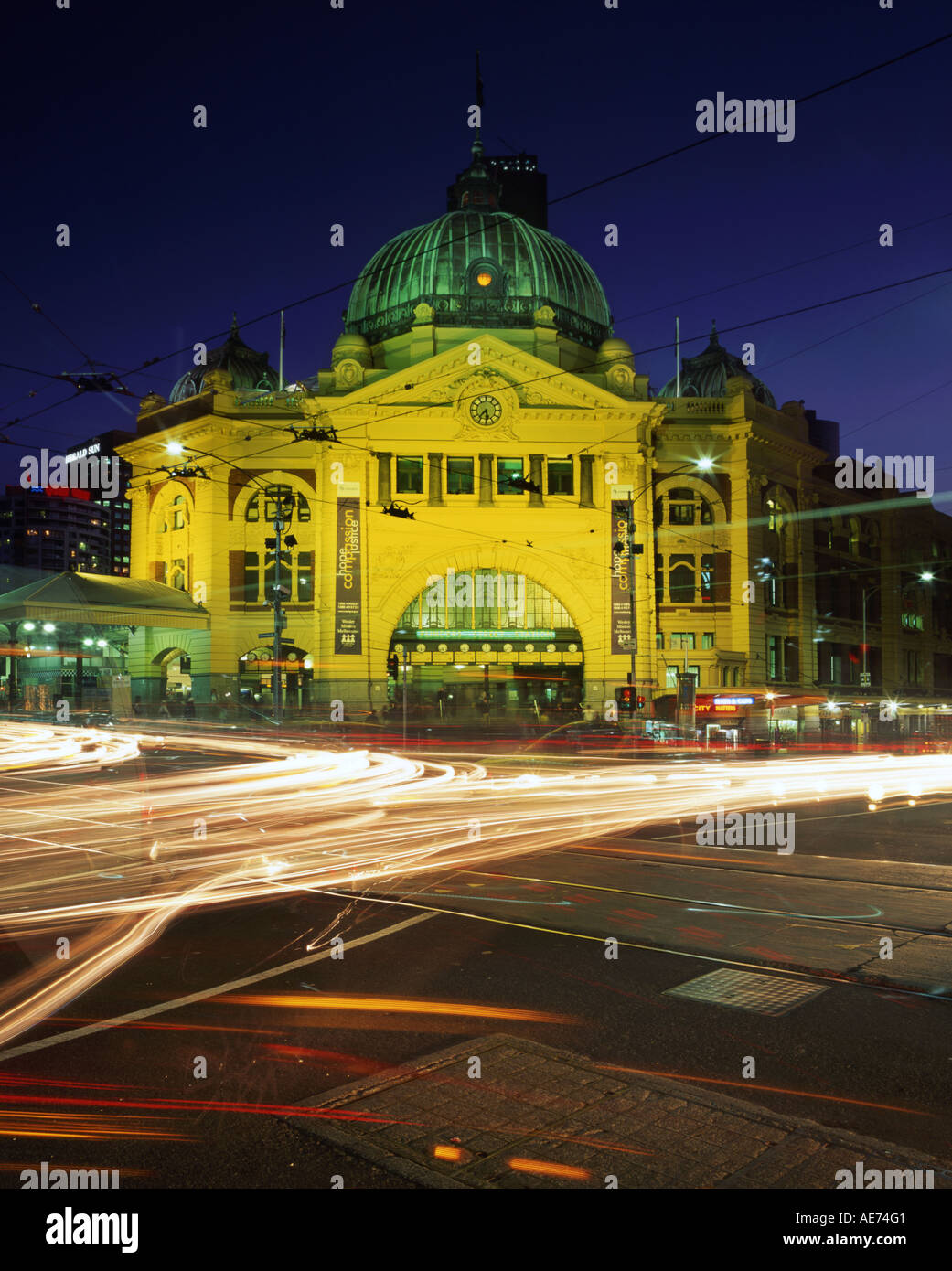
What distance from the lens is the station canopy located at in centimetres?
4910

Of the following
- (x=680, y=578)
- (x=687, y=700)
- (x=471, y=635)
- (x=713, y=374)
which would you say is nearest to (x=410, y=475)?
(x=471, y=635)

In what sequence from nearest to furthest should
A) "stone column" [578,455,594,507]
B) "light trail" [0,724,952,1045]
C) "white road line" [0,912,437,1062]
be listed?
"white road line" [0,912,437,1062]
"light trail" [0,724,952,1045]
"stone column" [578,455,594,507]

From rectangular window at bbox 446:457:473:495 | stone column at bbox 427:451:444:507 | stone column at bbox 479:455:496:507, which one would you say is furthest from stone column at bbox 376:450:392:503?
stone column at bbox 479:455:496:507

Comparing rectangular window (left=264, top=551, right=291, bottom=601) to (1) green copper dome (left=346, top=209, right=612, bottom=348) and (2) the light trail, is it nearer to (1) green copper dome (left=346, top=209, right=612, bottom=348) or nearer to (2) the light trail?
(1) green copper dome (left=346, top=209, right=612, bottom=348)

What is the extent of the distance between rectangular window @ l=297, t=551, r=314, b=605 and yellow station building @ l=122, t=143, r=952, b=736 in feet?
0.38

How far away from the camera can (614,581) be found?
5459 centimetres

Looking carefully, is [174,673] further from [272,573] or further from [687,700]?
[687,700]

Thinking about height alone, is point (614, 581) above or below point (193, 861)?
above

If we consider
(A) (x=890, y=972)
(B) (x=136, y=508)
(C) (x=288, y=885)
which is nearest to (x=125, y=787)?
(C) (x=288, y=885)

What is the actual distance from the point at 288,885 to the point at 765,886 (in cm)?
515

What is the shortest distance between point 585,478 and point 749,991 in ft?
166

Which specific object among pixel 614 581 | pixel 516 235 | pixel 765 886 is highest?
pixel 516 235

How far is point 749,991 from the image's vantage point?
7152 mm
